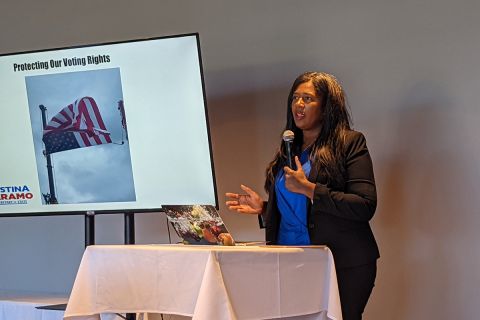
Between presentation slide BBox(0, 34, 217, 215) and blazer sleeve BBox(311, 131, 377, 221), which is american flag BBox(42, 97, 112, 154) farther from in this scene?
blazer sleeve BBox(311, 131, 377, 221)

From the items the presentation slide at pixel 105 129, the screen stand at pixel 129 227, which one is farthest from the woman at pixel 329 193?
the screen stand at pixel 129 227

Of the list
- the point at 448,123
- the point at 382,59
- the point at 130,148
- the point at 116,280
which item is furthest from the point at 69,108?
the point at 448,123

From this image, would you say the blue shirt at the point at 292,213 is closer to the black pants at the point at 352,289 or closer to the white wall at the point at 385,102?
the black pants at the point at 352,289

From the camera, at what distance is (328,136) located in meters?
2.67

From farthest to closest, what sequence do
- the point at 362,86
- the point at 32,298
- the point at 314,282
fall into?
1. the point at 32,298
2. the point at 362,86
3. the point at 314,282

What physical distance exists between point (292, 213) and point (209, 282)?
2.00 ft

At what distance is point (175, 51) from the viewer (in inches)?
126

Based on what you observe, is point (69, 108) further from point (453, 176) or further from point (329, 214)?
point (453, 176)

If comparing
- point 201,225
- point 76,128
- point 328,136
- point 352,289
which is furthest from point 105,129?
point 352,289

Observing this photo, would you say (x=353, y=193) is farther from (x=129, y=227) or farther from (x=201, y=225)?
(x=129, y=227)

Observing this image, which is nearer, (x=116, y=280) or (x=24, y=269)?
(x=116, y=280)

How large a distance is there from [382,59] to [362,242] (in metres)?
1.07

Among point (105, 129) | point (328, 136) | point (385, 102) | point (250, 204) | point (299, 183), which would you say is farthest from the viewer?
point (105, 129)

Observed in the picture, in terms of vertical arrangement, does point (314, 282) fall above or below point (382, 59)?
below
